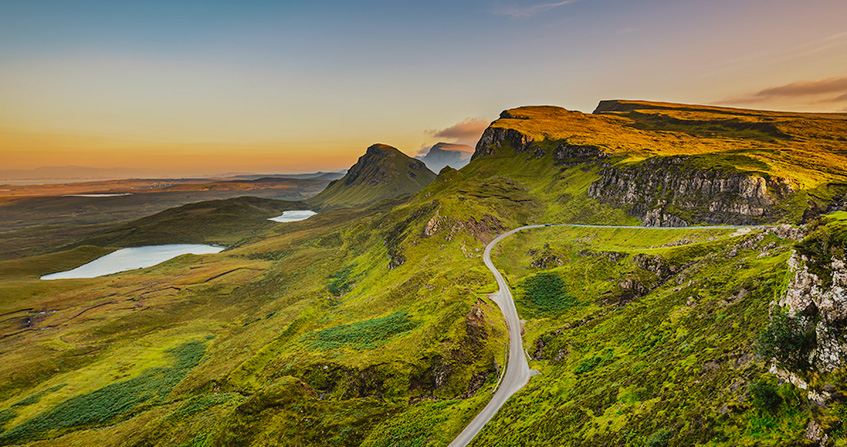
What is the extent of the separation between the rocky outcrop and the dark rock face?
435 feet

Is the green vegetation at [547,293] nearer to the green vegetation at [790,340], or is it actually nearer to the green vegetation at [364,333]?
the green vegetation at [364,333]

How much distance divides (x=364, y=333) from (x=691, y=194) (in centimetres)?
14981

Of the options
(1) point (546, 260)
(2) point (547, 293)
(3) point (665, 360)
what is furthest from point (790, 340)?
(1) point (546, 260)

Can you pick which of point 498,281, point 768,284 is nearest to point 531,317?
point 498,281

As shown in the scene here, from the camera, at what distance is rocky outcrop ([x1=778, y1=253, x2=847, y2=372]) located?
89.2 ft

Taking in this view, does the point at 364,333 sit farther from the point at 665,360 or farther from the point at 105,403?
the point at 105,403

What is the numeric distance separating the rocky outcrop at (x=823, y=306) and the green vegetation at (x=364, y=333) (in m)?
81.1

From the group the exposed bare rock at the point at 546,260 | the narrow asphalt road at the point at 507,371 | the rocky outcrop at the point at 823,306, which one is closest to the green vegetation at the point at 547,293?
the narrow asphalt road at the point at 507,371

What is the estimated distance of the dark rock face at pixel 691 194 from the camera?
136375 millimetres

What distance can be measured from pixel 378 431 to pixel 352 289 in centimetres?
12156

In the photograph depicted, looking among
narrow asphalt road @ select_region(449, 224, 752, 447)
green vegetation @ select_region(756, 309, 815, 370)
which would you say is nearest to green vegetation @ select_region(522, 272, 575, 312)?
narrow asphalt road @ select_region(449, 224, 752, 447)

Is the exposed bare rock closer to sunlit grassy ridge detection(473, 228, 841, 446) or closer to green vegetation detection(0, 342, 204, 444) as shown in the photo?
sunlit grassy ridge detection(473, 228, 841, 446)

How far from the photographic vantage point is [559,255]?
13550 centimetres

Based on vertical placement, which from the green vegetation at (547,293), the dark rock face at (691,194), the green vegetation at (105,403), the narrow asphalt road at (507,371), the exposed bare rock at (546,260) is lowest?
the green vegetation at (105,403)
